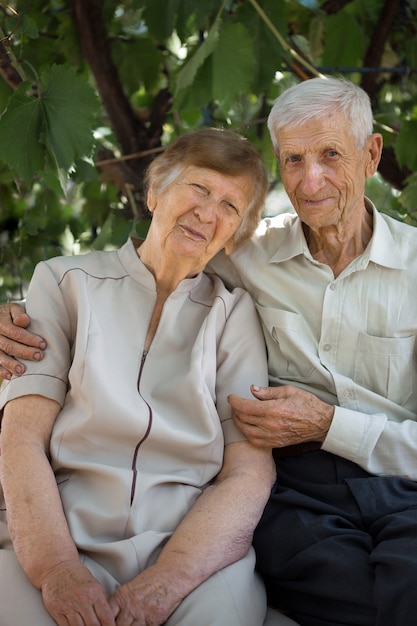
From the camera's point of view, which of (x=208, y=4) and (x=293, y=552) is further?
(x=208, y=4)

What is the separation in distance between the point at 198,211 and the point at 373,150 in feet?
1.95

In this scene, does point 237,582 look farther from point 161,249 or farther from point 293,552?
point 161,249

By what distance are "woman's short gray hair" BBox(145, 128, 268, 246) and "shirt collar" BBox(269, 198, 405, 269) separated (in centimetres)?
16

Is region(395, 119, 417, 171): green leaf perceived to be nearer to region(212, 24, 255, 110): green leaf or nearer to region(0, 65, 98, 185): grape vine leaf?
region(212, 24, 255, 110): green leaf

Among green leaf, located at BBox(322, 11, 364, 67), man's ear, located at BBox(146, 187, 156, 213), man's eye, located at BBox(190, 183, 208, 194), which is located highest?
man's eye, located at BBox(190, 183, 208, 194)

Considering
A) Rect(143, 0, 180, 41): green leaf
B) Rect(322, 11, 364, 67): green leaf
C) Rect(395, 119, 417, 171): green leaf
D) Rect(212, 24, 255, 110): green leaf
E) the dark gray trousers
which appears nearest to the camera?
the dark gray trousers

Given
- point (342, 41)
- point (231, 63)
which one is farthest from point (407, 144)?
point (231, 63)

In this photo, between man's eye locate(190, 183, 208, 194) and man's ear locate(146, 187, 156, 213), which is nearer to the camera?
man's eye locate(190, 183, 208, 194)

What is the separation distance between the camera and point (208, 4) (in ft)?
10.5

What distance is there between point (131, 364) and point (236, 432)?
13.9 inches

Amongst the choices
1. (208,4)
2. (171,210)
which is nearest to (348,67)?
(208,4)

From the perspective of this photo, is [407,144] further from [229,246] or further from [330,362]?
[330,362]

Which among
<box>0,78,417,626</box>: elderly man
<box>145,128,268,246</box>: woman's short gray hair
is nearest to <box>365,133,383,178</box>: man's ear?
<box>0,78,417,626</box>: elderly man

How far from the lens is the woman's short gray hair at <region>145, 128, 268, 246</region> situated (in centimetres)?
249
